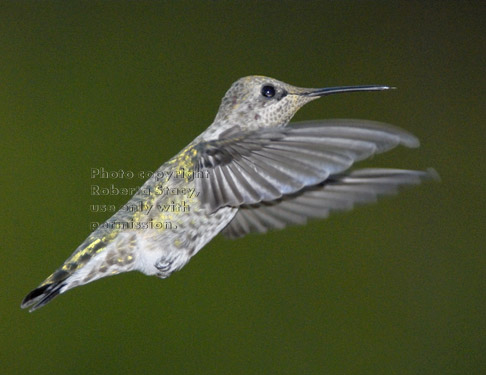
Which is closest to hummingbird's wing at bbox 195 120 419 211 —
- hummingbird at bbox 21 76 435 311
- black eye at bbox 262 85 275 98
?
hummingbird at bbox 21 76 435 311

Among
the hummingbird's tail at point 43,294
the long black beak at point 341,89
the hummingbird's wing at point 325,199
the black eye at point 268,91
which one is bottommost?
the hummingbird's tail at point 43,294

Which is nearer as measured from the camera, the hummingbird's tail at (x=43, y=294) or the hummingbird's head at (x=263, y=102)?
the hummingbird's tail at (x=43, y=294)

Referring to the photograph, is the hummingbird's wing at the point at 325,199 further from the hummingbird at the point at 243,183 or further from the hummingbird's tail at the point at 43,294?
the hummingbird's tail at the point at 43,294

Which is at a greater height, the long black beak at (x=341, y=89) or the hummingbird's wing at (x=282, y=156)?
the long black beak at (x=341, y=89)

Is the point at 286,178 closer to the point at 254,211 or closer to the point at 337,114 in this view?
the point at 254,211

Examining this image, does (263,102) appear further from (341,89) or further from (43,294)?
(43,294)

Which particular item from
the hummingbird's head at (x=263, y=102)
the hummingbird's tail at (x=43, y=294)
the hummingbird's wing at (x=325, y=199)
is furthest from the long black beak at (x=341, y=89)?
the hummingbird's tail at (x=43, y=294)

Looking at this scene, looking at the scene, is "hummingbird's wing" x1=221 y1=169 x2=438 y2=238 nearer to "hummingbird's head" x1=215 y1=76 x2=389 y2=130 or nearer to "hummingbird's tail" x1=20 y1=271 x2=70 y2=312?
"hummingbird's head" x1=215 y1=76 x2=389 y2=130

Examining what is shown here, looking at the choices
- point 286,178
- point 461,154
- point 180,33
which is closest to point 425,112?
point 461,154
